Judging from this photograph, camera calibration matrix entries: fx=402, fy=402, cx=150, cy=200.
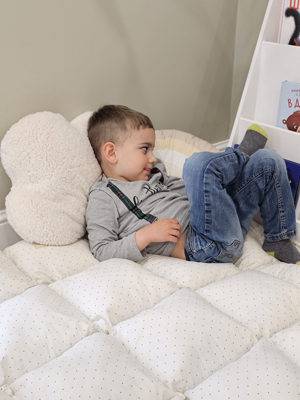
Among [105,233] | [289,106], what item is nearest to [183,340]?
[105,233]

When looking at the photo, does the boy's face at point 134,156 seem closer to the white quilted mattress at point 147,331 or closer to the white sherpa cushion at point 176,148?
the white sherpa cushion at point 176,148

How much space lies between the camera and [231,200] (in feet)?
3.97

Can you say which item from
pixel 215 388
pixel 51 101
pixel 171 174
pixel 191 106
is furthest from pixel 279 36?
pixel 215 388

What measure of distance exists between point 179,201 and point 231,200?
0.61 feet

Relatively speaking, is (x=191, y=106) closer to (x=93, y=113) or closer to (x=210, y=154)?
(x=93, y=113)

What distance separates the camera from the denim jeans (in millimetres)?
1164

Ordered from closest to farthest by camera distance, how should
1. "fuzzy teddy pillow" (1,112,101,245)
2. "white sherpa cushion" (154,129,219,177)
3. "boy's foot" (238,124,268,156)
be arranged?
1. "fuzzy teddy pillow" (1,112,101,245)
2. "boy's foot" (238,124,268,156)
3. "white sherpa cushion" (154,129,219,177)

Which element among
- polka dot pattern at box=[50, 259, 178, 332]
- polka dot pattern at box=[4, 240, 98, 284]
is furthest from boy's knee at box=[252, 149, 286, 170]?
polka dot pattern at box=[4, 240, 98, 284]

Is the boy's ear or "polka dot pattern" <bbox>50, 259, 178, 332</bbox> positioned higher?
the boy's ear

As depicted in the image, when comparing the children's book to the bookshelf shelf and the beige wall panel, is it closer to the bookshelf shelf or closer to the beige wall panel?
the bookshelf shelf

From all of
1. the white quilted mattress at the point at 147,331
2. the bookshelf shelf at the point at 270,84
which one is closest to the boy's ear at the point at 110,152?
the white quilted mattress at the point at 147,331

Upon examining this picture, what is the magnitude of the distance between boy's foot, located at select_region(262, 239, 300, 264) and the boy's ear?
1.90ft

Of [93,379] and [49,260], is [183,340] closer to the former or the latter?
[93,379]

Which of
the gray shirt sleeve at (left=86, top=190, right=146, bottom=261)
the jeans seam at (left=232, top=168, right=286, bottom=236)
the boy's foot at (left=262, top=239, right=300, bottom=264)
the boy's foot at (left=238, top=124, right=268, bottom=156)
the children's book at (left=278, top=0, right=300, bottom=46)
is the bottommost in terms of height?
the boy's foot at (left=262, top=239, right=300, bottom=264)
